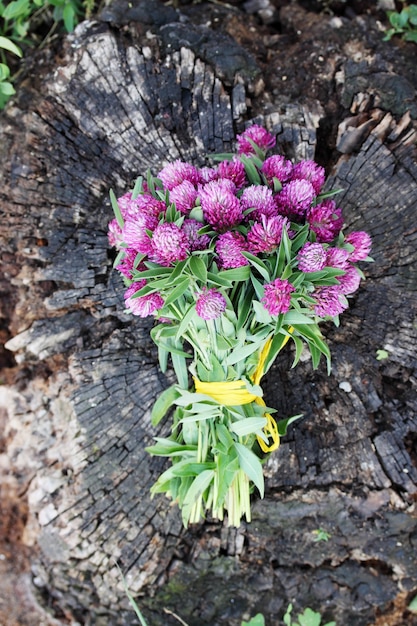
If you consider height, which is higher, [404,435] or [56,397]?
[56,397]

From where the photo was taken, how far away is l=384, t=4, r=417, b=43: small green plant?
255 cm

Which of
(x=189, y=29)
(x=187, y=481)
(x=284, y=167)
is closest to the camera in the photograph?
(x=284, y=167)

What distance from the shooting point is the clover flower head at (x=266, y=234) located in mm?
1831

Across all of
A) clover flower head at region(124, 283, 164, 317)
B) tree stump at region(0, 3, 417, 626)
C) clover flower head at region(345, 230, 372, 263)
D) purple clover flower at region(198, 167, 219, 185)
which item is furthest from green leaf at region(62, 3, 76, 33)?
clover flower head at region(345, 230, 372, 263)

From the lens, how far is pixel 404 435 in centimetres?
242

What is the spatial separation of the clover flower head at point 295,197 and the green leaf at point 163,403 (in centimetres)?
80

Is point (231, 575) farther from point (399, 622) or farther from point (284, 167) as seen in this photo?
point (284, 167)

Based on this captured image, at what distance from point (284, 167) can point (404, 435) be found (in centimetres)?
115

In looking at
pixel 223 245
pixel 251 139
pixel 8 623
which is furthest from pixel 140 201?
pixel 8 623

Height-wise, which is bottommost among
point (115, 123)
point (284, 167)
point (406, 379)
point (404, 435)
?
point (404, 435)

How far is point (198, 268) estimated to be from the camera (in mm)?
1825

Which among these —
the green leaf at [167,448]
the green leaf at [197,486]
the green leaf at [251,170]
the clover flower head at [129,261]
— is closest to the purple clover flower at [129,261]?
the clover flower head at [129,261]

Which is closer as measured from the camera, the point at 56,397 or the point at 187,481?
the point at 187,481

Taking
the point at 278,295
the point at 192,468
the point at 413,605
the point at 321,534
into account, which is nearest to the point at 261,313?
the point at 278,295
